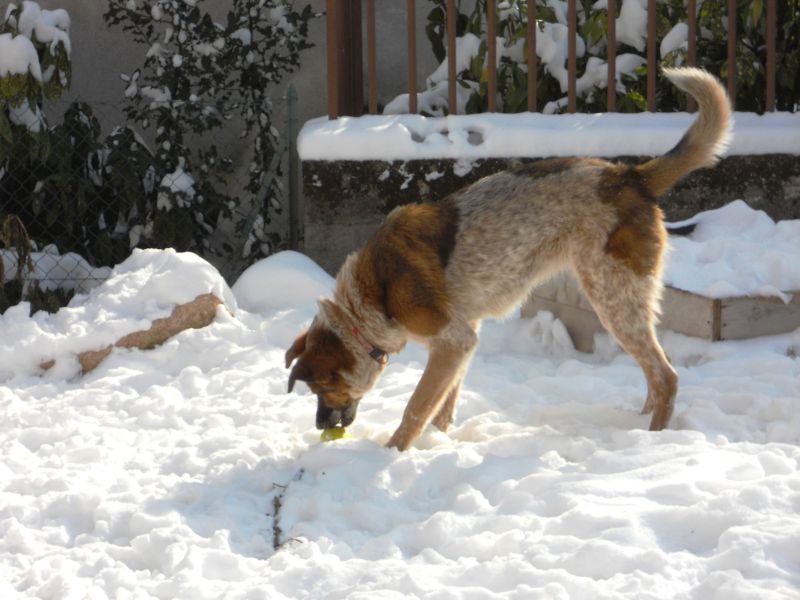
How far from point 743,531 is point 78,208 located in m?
6.07

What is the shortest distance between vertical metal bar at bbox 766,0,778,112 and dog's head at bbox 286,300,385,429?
4124 millimetres

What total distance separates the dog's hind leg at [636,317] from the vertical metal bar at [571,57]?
9.55ft

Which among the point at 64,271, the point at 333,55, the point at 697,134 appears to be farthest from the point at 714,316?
the point at 64,271

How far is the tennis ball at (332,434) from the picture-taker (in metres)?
4.73

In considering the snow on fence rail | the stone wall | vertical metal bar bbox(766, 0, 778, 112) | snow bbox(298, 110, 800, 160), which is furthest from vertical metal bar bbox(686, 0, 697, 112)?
the stone wall

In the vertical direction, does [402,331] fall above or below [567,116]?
below

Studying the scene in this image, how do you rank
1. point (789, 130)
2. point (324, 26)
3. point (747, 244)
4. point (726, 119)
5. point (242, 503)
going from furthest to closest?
point (324, 26) → point (789, 130) → point (747, 244) → point (726, 119) → point (242, 503)

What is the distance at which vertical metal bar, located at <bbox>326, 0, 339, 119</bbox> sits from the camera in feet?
24.2

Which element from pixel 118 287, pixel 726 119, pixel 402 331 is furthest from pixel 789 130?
pixel 118 287

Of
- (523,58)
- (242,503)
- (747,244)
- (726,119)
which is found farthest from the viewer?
(523,58)

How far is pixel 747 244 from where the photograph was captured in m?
6.00

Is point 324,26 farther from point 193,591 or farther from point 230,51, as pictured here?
point 193,591

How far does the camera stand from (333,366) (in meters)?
4.75

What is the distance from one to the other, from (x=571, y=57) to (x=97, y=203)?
12.2ft
